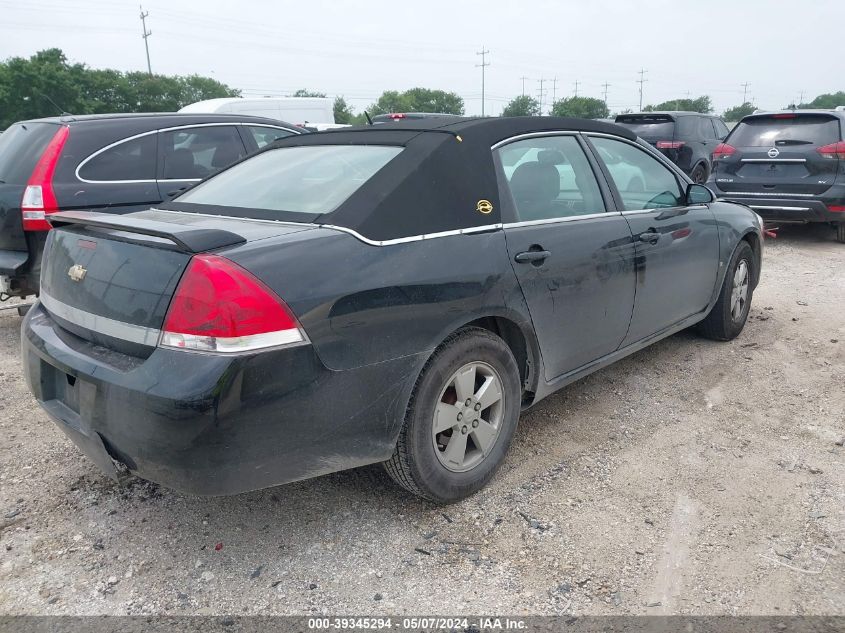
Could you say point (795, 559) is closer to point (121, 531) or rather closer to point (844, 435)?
point (844, 435)

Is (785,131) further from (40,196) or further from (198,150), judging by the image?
(40,196)

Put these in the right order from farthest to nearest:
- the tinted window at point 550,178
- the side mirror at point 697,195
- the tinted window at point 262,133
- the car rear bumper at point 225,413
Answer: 1. the tinted window at point 262,133
2. the side mirror at point 697,195
3. the tinted window at point 550,178
4. the car rear bumper at point 225,413

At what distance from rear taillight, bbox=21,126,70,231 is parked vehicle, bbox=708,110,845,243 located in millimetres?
7999

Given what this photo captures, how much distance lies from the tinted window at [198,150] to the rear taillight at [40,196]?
88 cm

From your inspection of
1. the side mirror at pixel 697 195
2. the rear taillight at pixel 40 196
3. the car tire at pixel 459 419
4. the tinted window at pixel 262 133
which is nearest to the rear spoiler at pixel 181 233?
the car tire at pixel 459 419

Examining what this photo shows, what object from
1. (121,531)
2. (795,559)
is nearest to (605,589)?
(795,559)

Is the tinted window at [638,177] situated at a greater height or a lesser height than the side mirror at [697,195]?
greater

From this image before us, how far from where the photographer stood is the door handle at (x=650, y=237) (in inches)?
151

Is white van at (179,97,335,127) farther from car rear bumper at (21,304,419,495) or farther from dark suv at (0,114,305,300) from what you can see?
car rear bumper at (21,304,419,495)

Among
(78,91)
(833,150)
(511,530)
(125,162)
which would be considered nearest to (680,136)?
(833,150)

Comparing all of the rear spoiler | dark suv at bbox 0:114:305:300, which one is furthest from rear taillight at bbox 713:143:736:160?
the rear spoiler

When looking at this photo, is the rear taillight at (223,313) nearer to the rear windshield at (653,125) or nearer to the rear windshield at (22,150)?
the rear windshield at (22,150)

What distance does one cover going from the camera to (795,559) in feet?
8.50

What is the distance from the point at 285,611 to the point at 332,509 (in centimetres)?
64
